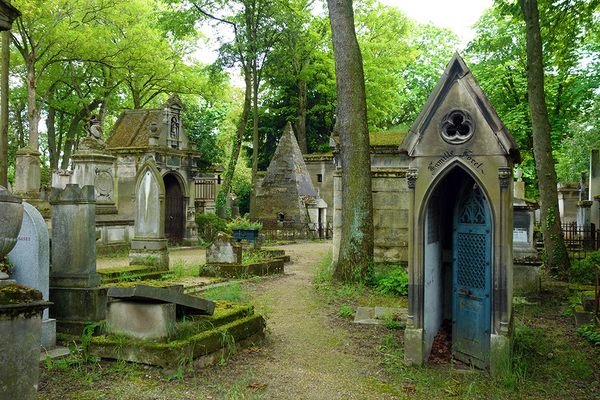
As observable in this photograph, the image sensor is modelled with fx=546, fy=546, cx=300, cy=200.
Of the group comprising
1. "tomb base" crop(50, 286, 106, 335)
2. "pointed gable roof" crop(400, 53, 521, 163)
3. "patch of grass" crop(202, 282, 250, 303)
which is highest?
"pointed gable roof" crop(400, 53, 521, 163)

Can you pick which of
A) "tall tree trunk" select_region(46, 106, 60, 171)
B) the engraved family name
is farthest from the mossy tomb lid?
"tall tree trunk" select_region(46, 106, 60, 171)

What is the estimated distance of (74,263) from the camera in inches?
284

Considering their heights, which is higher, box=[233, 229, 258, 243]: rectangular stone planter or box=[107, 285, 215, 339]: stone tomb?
box=[233, 229, 258, 243]: rectangular stone planter

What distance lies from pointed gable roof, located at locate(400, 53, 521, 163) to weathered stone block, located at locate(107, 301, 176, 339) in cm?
313

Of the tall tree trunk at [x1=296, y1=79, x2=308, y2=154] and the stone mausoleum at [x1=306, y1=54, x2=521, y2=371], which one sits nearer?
the stone mausoleum at [x1=306, y1=54, x2=521, y2=371]

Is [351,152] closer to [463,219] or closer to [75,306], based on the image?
[463,219]

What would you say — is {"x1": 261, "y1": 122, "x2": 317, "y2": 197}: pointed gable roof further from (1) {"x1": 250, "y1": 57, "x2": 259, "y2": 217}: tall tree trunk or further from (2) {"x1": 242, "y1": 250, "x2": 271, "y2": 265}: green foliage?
(2) {"x1": 242, "y1": 250, "x2": 271, "y2": 265}: green foliage

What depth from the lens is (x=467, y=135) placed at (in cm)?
585

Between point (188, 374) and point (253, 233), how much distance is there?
13.2 metres

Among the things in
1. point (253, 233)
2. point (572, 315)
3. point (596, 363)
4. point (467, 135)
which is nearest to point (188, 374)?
point (467, 135)

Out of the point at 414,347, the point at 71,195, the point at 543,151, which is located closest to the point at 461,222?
the point at 414,347

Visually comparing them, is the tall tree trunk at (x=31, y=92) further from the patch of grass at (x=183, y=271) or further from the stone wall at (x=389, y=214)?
the stone wall at (x=389, y=214)

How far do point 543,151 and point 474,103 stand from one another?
738 centimetres

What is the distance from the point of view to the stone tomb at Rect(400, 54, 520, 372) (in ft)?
18.7
